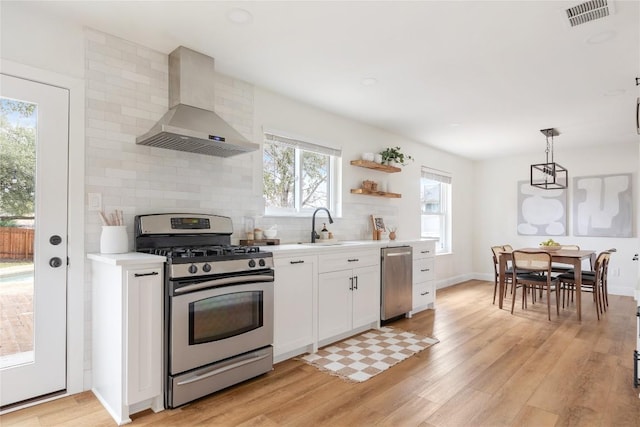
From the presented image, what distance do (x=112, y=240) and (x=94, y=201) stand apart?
1.10ft

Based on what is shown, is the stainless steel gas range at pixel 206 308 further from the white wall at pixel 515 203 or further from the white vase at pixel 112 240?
the white wall at pixel 515 203

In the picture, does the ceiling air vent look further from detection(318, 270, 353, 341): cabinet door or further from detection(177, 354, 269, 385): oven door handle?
detection(177, 354, 269, 385): oven door handle

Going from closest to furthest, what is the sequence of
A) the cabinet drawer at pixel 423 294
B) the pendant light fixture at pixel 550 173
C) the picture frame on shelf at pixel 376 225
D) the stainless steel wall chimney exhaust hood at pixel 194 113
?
the stainless steel wall chimney exhaust hood at pixel 194 113 < the cabinet drawer at pixel 423 294 < the picture frame on shelf at pixel 376 225 < the pendant light fixture at pixel 550 173

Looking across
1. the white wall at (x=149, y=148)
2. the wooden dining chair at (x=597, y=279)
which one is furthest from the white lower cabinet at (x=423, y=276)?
the wooden dining chair at (x=597, y=279)

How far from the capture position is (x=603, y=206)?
20.0 feet

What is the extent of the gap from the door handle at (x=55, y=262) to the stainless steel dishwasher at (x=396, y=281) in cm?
292

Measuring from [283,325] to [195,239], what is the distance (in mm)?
1008

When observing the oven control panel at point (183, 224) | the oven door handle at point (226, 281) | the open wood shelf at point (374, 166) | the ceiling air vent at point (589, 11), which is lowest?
the oven door handle at point (226, 281)

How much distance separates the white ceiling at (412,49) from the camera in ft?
7.67

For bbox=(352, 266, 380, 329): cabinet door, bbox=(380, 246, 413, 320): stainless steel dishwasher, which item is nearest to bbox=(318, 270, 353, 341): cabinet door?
bbox=(352, 266, 380, 329): cabinet door

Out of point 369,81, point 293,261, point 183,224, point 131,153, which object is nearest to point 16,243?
point 131,153

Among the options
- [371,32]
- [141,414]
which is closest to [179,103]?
[371,32]

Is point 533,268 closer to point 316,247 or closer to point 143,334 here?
point 316,247

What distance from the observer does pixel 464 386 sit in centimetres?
261
